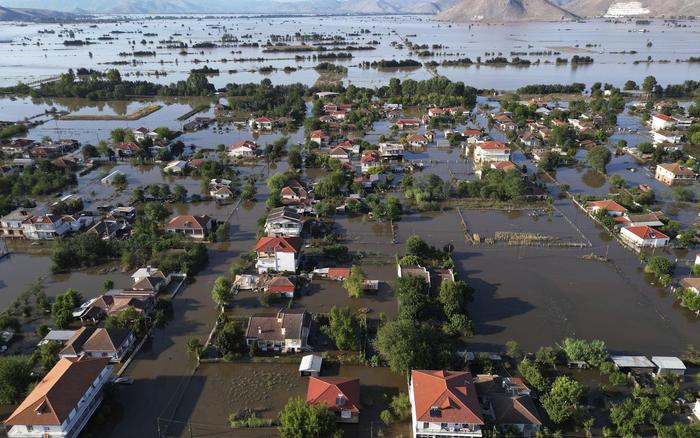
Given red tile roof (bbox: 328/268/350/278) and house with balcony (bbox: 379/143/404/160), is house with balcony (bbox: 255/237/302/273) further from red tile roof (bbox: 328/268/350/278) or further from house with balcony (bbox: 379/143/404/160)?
house with balcony (bbox: 379/143/404/160)

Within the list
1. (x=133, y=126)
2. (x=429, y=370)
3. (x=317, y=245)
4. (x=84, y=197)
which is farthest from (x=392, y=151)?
(x=133, y=126)

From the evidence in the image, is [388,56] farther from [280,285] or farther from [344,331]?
[344,331]

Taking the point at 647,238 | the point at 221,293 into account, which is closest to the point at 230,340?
the point at 221,293

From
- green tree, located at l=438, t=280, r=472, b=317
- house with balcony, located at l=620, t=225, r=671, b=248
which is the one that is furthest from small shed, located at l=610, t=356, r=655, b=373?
house with balcony, located at l=620, t=225, r=671, b=248

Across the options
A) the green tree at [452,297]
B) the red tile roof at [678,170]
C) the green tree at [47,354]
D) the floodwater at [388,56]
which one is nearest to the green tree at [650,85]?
the floodwater at [388,56]

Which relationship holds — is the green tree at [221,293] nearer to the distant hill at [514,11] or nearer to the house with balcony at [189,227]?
the house with balcony at [189,227]

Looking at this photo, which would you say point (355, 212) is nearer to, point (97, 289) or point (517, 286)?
point (517, 286)
